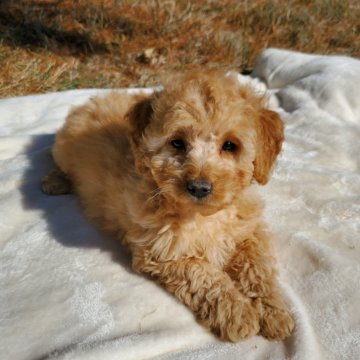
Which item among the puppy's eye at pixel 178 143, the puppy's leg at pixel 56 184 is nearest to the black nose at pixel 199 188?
the puppy's eye at pixel 178 143

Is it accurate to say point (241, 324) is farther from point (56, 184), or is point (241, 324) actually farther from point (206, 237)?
point (56, 184)

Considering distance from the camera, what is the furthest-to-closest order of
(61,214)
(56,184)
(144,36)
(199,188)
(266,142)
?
(144,36), (56,184), (61,214), (266,142), (199,188)

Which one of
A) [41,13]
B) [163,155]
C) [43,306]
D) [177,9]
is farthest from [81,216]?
[177,9]

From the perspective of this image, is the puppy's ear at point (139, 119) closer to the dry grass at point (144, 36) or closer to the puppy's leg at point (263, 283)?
the puppy's leg at point (263, 283)

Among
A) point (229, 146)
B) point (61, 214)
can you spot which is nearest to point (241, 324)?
point (229, 146)

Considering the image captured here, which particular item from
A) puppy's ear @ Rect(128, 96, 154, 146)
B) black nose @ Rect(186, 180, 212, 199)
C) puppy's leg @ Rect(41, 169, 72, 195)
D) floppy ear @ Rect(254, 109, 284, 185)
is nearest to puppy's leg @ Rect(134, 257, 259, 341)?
black nose @ Rect(186, 180, 212, 199)

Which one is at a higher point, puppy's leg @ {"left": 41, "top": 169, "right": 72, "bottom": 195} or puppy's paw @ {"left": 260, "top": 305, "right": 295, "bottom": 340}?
puppy's paw @ {"left": 260, "top": 305, "right": 295, "bottom": 340}

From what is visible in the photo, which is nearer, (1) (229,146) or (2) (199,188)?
(2) (199,188)

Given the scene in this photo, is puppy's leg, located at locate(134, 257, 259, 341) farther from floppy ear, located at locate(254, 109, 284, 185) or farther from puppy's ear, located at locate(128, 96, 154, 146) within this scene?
puppy's ear, located at locate(128, 96, 154, 146)
